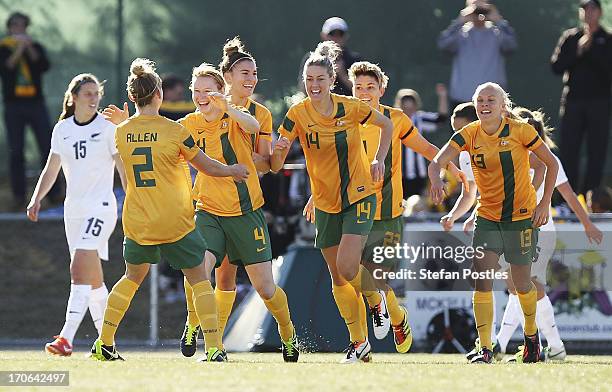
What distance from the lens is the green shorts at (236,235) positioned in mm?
10398

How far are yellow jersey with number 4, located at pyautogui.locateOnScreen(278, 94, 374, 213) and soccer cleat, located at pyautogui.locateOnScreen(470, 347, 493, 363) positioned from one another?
1.44m

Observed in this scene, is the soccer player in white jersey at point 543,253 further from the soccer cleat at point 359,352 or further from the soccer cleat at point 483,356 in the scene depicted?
the soccer cleat at point 359,352

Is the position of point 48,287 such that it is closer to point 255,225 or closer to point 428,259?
point 428,259

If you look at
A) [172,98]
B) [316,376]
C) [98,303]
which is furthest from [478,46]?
[316,376]

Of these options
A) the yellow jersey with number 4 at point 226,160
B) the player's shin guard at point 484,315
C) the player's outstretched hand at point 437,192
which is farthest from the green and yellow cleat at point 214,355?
the player's shin guard at point 484,315

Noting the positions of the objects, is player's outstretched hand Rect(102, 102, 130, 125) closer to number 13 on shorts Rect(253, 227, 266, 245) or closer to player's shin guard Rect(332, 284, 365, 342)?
number 13 on shorts Rect(253, 227, 266, 245)

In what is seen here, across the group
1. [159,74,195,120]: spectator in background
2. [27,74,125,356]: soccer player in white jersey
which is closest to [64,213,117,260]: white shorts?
Result: [27,74,125,356]: soccer player in white jersey

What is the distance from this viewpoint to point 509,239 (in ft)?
35.5

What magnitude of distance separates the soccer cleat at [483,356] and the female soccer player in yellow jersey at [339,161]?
80cm

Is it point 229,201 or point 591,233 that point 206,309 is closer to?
point 229,201

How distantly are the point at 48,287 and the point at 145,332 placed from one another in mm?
1556

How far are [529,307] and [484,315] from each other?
0.35 metres

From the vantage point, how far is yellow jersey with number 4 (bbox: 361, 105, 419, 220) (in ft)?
37.3

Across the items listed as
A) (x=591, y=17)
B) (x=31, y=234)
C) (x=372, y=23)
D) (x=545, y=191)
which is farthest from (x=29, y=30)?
(x=545, y=191)
